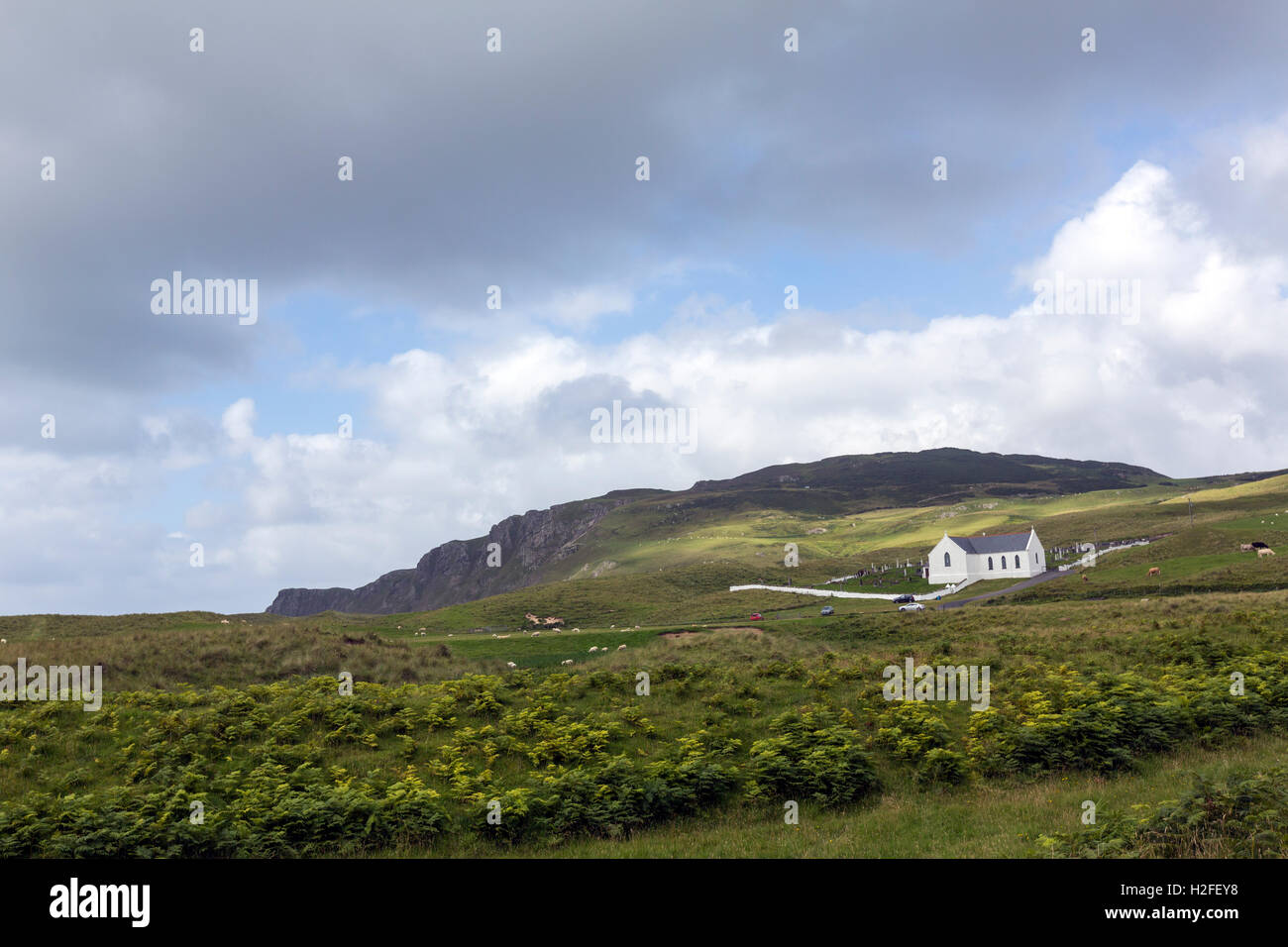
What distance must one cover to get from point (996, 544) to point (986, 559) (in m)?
3.47

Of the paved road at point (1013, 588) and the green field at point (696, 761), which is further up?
the green field at point (696, 761)

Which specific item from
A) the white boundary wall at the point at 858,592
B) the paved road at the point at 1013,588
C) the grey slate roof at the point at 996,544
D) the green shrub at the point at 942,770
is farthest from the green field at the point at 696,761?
the grey slate roof at the point at 996,544

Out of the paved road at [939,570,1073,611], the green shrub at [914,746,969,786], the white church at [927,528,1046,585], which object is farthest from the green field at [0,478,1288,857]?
the white church at [927,528,1046,585]

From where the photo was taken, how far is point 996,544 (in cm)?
11169

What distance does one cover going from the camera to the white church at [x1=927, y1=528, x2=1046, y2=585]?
107438 mm

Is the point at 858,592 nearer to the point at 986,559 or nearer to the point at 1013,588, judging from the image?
the point at 1013,588

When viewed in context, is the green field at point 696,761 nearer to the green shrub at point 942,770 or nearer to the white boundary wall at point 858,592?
the green shrub at point 942,770

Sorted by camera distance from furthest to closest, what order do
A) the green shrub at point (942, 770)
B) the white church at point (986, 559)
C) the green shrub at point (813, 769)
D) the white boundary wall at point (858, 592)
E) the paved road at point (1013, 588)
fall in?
the white church at point (986, 559) → the white boundary wall at point (858, 592) → the paved road at point (1013, 588) → the green shrub at point (942, 770) → the green shrub at point (813, 769)

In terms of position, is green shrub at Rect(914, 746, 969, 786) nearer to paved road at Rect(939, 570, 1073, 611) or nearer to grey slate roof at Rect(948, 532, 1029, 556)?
paved road at Rect(939, 570, 1073, 611)

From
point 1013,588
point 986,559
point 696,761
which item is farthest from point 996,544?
point 696,761

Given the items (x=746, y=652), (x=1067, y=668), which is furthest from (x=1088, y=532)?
(x=1067, y=668)

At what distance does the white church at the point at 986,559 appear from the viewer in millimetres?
107438
